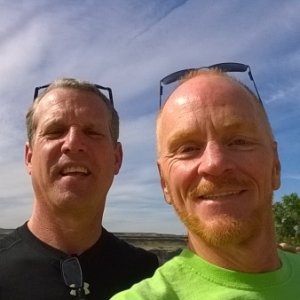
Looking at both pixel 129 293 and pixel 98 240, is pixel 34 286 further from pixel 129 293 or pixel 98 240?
pixel 129 293

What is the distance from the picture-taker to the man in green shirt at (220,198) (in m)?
2.39

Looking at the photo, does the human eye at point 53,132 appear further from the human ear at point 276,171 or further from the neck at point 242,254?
the human ear at point 276,171

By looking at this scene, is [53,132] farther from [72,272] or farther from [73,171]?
[72,272]

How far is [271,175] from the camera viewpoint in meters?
2.56

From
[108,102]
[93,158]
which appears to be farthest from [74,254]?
[108,102]

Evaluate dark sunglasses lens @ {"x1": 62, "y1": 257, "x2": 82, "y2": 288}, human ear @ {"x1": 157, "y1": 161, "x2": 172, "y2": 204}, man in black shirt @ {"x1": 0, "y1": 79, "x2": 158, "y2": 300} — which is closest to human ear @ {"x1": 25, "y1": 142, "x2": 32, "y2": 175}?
man in black shirt @ {"x1": 0, "y1": 79, "x2": 158, "y2": 300}

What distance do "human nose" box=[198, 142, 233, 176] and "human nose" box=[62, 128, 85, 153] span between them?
1358 millimetres

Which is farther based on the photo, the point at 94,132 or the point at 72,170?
the point at 94,132

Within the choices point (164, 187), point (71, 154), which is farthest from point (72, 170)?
point (164, 187)

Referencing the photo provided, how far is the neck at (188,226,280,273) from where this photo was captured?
2471mm

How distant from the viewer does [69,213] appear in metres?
3.61

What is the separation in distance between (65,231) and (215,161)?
159 cm

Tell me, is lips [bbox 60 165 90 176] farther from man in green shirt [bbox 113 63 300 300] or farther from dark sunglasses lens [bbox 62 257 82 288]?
man in green shirt [bbox 113 63 300 300]

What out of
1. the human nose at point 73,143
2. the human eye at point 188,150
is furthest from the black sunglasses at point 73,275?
the human eye at point 188,150
